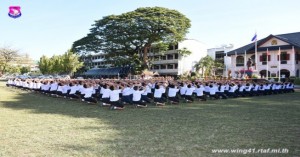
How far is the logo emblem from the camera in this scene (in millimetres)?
16781

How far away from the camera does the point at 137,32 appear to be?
5059 centimetres

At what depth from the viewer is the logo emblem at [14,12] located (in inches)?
661

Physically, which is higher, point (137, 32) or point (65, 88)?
point (137, 32)

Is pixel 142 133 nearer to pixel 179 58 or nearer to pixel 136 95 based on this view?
pixel 136 95

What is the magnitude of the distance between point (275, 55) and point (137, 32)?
73.3 ft

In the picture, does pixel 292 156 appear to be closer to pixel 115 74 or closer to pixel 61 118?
pixel 61 118

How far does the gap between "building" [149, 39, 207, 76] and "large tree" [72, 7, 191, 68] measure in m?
7.39

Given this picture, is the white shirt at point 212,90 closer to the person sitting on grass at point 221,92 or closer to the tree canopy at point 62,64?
the person sitting on grass at point 221,92

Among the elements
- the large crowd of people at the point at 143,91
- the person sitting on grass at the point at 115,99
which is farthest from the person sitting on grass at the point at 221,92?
the person sitting on grass at the point at 115,99

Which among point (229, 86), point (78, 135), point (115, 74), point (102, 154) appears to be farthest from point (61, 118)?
point (115, 74)

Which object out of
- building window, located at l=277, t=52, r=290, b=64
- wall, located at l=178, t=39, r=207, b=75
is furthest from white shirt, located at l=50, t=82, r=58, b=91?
wall, located at l=178, t=39, r=207, b=75

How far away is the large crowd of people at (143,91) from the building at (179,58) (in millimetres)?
36663

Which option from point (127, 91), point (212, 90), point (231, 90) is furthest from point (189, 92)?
point (231, 90)

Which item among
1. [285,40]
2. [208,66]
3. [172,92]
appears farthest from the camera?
[208,66]
